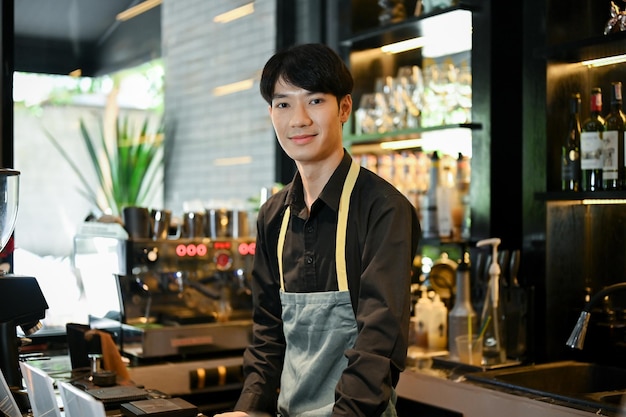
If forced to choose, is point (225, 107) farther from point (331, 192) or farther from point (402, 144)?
point (331, 192)

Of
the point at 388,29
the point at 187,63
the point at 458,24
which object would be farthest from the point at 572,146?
the point at 187,63

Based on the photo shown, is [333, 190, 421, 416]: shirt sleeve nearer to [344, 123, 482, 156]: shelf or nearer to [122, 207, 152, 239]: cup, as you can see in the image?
[344, 123, 482, 156]: shelf

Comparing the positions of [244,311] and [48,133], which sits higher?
[48,133]

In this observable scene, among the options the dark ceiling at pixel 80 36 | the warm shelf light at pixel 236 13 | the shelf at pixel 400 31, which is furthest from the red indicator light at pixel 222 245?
the warm shelf light at pixel 236 13

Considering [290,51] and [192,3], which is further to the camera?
[192,3]

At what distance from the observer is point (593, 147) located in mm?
3158

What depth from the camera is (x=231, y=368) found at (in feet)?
12.4

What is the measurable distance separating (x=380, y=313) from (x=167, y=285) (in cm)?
194

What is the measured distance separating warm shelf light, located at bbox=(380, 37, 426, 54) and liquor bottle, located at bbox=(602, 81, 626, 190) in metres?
1.19

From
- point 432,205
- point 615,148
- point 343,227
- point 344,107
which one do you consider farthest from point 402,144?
point 343,227

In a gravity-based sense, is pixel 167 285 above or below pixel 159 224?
below

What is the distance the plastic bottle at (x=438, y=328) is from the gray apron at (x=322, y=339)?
143 centimetres

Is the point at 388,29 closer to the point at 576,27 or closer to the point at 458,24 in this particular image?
the point at 458,24

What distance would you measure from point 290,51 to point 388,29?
184 cm
